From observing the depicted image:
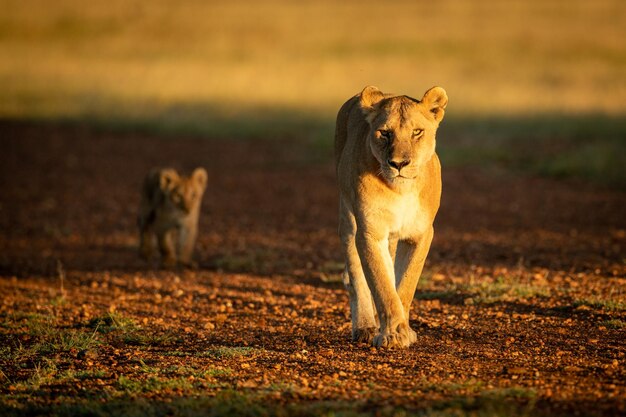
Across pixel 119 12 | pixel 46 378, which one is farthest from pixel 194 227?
pixel 119 12

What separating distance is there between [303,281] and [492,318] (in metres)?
2.60

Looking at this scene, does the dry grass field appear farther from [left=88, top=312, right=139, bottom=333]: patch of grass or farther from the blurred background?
the blurred background

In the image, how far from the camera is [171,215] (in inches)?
449

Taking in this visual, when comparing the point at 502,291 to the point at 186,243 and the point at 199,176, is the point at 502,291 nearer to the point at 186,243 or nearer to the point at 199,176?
the point at 186,243

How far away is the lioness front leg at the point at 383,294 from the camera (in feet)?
21.0

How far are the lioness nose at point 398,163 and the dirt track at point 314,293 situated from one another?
1191 millimetres

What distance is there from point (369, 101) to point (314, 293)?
8.99 ft

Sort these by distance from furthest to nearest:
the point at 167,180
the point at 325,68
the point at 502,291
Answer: the point at 325,68 < the point at 167,180 < the point at 502,291

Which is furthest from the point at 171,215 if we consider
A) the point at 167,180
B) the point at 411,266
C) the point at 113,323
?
the point at 411,266

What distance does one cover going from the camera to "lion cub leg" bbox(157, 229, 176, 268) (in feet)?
36.6

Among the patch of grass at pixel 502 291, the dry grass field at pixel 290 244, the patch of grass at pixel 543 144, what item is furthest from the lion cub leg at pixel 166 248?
the patch of grass at pixel 543 144

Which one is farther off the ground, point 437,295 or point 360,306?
point 360,306

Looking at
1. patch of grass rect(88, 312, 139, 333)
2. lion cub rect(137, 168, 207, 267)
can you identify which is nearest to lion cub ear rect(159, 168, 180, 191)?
lion cub rect(137, 168, 207, 267)

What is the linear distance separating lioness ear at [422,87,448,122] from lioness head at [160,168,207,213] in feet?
17.4
